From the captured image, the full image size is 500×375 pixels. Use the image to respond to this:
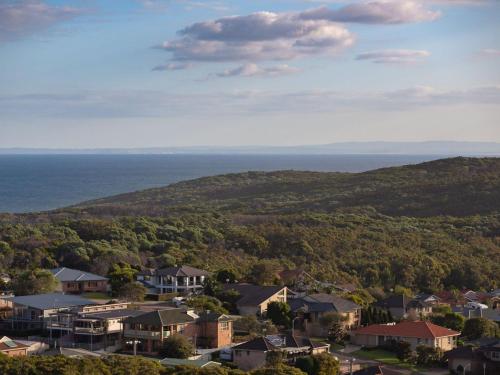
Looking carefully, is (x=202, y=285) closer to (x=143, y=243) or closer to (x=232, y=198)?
(x=143, y=243)

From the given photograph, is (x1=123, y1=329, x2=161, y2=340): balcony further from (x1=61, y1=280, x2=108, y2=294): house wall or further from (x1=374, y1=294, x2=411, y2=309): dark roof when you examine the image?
(x1=374, y1=294, x2=411, y2=309): dark roof

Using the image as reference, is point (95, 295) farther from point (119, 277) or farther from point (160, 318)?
point (160, 318)

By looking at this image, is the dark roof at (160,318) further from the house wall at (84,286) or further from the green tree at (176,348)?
the house wall at (84,286)

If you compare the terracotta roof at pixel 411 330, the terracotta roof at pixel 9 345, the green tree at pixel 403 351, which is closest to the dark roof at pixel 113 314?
the terracotta roof at pixel 9 345

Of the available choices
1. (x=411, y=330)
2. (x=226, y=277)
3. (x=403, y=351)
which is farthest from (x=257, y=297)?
(x=403, y=351)

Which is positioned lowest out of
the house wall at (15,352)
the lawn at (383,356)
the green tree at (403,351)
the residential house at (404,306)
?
the lawn at (383,356)

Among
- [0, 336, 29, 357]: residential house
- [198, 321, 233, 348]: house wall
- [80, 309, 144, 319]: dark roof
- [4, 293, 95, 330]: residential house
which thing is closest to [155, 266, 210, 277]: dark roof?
[4, 293, 95, 330]: residential house
